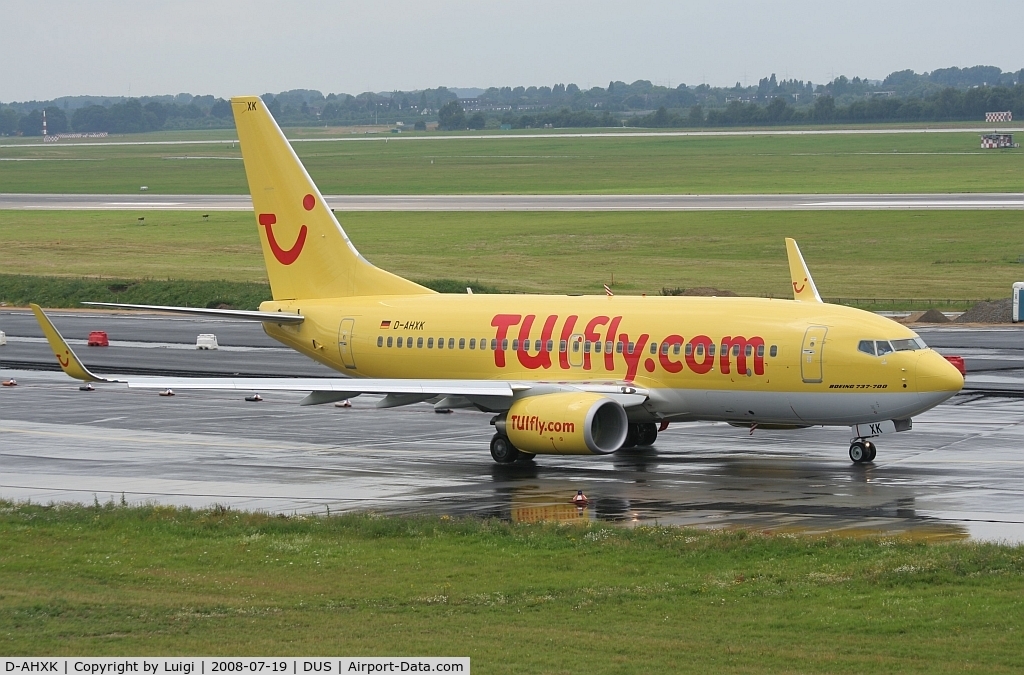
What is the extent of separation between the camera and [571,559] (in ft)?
88.4

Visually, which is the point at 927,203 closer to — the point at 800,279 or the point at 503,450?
the point at 800,279

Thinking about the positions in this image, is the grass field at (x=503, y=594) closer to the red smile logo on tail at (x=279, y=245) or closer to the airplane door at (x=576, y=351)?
the airplane door at (x=576, y=351)

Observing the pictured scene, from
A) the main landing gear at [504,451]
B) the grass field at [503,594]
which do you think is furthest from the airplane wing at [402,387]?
the grass field at [503,594]

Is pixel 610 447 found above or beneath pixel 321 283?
beneath

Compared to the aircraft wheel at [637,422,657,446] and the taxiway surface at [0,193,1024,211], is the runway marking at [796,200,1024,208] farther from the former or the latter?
the aircraft wheel at [637,422,657,446]

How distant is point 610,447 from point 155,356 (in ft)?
100

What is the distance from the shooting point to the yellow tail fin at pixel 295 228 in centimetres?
4616

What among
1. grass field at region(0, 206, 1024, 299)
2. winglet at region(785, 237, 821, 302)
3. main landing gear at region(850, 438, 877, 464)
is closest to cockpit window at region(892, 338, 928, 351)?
main landing gear at region(850, 438, 877, 464)

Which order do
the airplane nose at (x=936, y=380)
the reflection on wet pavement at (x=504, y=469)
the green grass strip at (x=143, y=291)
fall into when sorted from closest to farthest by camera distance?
the reflection on wet pavement at (x=504, y=469) → the airplane nose at (x=936, y=380) → the green grass strip at (x=143, y=291)

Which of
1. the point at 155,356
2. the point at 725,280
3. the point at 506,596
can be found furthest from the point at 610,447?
the point at 725,280

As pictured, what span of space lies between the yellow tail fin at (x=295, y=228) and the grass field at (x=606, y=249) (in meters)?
34.8

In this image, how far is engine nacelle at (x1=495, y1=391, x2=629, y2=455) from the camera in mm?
36531

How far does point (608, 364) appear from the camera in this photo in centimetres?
4003

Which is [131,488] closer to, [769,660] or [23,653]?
[23,653]
